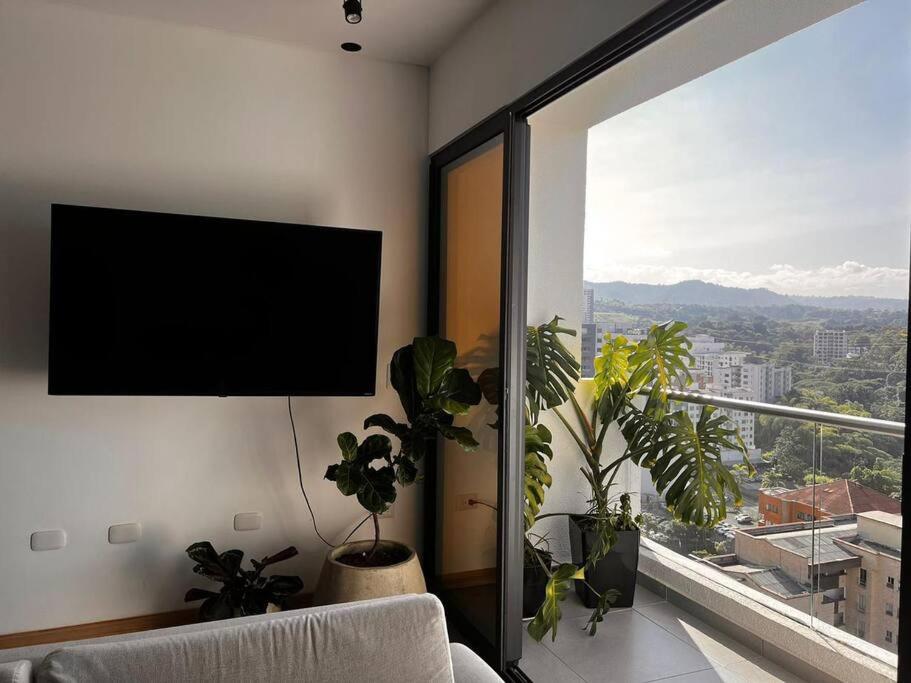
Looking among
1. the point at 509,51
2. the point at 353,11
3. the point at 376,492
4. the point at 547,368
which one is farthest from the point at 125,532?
the point at 509,51

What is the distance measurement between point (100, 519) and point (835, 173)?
3.43 meters

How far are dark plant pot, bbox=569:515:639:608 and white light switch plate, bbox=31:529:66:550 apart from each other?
2.37 metres

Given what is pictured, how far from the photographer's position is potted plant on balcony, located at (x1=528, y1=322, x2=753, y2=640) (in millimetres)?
3086

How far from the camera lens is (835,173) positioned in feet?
9.16

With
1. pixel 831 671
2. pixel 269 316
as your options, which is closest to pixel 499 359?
pixel 269 316

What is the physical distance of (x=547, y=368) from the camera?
3479mm

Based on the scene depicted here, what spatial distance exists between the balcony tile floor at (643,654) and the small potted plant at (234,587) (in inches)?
42.6

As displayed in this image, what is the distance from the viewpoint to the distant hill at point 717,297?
104 inches

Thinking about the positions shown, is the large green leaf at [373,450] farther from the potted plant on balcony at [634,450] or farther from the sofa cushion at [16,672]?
the sofa cushion at [16,672]

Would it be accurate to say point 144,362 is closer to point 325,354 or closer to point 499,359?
point 325,354

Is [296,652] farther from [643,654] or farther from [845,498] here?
[845,498]

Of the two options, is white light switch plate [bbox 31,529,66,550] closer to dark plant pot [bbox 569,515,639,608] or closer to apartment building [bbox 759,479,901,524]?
dark plant pot [bbox 569,515,639,608]

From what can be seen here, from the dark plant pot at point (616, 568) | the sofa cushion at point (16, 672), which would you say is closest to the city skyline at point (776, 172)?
the dark plant pot at point (616, 568)

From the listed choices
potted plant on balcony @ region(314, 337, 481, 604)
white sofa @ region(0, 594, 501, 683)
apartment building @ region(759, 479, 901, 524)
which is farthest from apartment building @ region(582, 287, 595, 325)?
white sofa @ region(0, 594, 501, 683)
